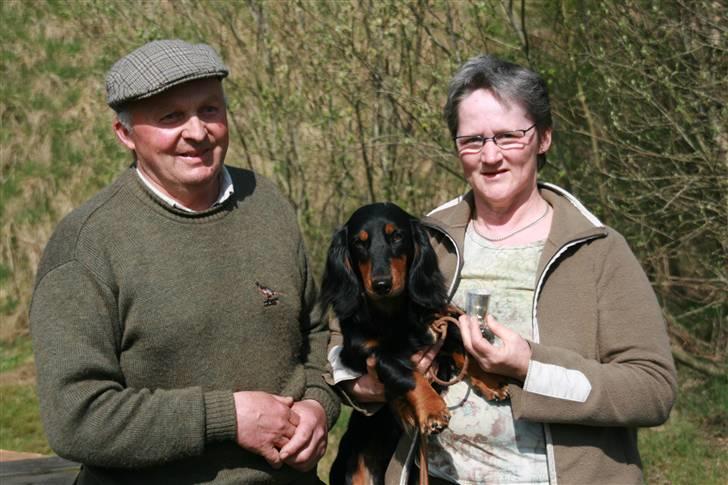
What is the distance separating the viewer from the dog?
2840mm

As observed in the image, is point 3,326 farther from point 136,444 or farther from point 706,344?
point 136,444

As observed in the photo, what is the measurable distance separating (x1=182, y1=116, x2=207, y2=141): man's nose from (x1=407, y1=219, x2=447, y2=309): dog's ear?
0.76 metres

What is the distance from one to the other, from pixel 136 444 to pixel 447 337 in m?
1.01

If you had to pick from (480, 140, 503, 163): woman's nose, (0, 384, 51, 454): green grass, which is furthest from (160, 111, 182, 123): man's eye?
(0, 384, 51, 454): green grass

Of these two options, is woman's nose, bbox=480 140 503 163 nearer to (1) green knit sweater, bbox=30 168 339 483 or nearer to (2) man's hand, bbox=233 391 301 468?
(1) green knit sweater, bbox=30 168 339 483

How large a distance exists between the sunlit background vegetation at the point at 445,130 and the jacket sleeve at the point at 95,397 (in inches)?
125

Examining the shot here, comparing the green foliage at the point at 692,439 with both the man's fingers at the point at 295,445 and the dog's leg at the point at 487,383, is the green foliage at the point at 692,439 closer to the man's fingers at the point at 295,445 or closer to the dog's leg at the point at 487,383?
the dog's leg at the point at 487,383

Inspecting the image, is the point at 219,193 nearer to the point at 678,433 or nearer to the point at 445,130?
the point at 445,130

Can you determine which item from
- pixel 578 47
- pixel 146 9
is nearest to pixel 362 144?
pixel 578 47

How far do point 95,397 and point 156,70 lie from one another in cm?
86

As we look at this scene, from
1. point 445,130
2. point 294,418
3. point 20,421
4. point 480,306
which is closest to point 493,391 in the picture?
point 480,306

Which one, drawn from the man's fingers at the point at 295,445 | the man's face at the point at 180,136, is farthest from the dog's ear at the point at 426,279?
the man's face at the point at 180,136

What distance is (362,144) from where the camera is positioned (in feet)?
20.5

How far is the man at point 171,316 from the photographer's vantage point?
2391 millimetres
